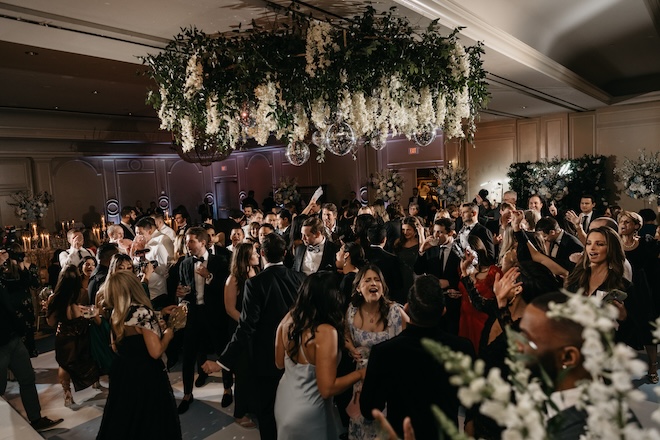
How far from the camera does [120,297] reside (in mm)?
2709

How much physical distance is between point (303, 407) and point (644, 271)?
3.80 meters

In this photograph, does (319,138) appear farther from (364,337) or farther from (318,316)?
(318,316)

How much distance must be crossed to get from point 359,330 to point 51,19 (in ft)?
10.7

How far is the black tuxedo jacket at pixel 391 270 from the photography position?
13.4ft

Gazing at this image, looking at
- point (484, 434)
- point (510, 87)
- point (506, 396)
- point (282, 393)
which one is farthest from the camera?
point (510, 87)

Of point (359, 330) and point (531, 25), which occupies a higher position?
point (531, 25)

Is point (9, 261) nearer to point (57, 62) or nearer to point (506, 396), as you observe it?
point (57, 62)

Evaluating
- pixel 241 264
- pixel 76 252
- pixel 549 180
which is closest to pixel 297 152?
pixel 241 264

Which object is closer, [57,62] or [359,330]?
[359,330]

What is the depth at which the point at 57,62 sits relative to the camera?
6.78m

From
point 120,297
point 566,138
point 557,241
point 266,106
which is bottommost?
point 557,241

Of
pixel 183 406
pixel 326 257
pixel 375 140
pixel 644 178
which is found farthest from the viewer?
pixel 644 178

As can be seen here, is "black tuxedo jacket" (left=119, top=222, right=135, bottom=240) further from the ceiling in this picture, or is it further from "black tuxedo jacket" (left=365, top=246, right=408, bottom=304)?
"black tuxedo jacket" (left=365, top=246, right=408, bottom=304)

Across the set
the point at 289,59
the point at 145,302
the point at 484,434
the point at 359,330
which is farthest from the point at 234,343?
the point at 289,59
